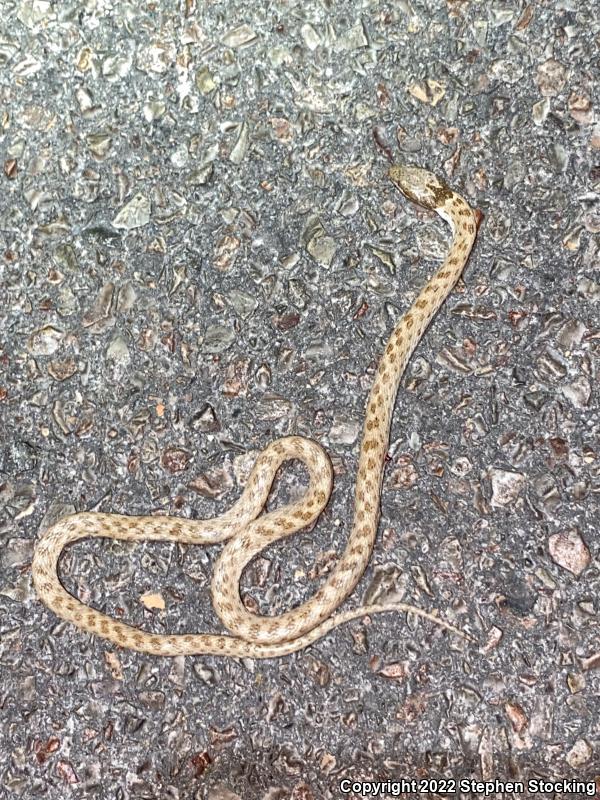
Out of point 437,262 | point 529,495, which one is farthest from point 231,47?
point 529,495

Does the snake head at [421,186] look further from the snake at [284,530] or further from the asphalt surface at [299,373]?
the asphalt surface at [299,373]

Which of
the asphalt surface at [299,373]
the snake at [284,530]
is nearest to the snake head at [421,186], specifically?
the snake at [284,530]

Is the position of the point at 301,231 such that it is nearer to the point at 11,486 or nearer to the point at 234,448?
the point at 234,448

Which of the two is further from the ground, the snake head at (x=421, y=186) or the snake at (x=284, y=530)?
the snake head at (x=421, y=186)

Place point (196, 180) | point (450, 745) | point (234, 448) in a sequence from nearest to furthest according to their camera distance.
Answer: point (450, 745), point (234, 448), point (196, 180)

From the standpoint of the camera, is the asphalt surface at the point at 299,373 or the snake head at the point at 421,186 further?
the snake head at the point at 421,186

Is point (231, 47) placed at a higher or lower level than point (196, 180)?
higher

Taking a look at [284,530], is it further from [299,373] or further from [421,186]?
[421,186]
